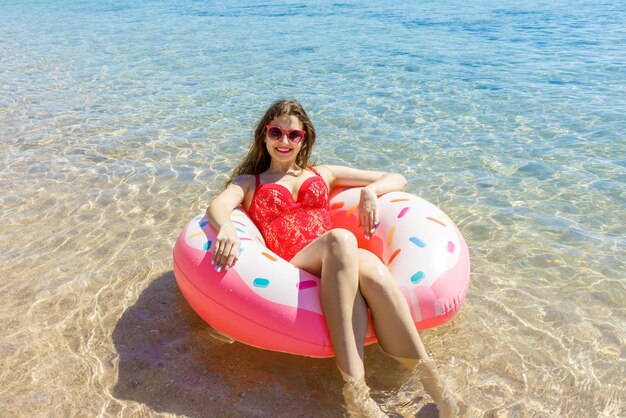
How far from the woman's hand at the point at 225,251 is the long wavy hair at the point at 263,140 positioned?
0.70 m

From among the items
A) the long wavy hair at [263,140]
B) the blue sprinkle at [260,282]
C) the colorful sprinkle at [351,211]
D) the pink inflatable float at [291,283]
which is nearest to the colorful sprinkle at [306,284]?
the pink inflatable float at [291,283]

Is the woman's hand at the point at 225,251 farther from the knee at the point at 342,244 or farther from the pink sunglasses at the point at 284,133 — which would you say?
the pink sunglasses at the point at 284,133

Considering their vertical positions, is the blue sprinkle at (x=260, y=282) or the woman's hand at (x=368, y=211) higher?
the woman's hand at (x=368, y=211)

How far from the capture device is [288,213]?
3238mm

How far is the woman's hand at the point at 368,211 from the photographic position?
10.0 ft

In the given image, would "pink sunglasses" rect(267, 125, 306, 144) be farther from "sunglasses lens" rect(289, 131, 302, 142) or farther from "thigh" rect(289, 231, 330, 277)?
"thigh" rect(289, 231, 330, 277)

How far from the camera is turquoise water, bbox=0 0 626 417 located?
269 centimetres

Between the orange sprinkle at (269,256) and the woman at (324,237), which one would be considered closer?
the woman at (324,237)

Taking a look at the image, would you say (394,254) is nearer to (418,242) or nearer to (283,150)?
(418,242)

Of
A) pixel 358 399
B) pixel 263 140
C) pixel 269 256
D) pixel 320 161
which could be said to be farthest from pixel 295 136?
pixel 320 161

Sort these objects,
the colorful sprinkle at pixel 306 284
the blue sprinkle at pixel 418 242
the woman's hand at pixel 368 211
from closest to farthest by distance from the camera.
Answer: the colorful sprinkle at pixel 306 284, the blue sprinkle at pixel 418 242, the woman's hand at pixel 368 211

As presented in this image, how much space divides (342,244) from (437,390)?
778mm

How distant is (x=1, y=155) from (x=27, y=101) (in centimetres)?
264

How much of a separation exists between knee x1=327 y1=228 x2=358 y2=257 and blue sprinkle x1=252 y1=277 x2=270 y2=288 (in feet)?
1.15
